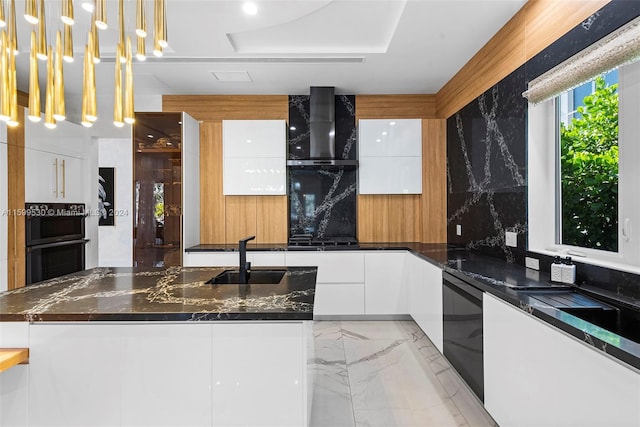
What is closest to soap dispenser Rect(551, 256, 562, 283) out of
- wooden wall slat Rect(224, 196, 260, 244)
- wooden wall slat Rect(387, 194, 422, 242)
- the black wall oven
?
wooden wall slat Rect(387, 194, 422, 242)

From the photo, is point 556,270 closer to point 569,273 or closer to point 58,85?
point 569,273

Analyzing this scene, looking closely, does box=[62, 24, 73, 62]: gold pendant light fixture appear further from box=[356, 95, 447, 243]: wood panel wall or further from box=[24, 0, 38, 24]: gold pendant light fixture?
box=[356, 95, 447, 243]: wood panel wall

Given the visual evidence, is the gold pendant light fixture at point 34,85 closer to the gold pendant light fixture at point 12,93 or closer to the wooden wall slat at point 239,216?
the gold pendant light fixture at point 12,93

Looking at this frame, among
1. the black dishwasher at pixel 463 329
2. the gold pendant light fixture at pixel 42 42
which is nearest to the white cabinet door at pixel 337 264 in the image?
the black dishwasher at pixel 463 329

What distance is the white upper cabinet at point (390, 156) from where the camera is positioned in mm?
3996

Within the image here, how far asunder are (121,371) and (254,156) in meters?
2.88

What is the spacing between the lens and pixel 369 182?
4051 mm

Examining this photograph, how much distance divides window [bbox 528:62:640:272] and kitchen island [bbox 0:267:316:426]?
161 cm

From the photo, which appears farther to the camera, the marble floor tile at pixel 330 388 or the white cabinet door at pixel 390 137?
the white cabinet door at pixel 390 137

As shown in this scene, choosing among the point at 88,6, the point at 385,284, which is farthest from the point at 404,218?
the point at 88,6

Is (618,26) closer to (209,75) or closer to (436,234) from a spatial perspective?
(436,234)

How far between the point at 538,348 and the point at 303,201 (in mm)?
3226

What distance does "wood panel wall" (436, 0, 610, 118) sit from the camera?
1993mm

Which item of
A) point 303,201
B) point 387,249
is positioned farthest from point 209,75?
point 387,249
